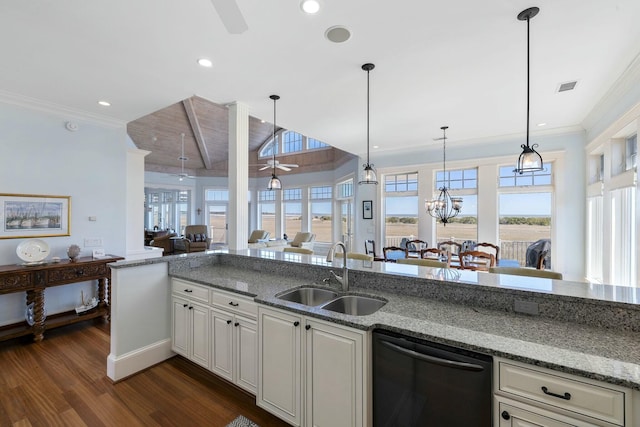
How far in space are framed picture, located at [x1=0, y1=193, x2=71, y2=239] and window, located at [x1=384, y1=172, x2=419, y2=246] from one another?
608 cm

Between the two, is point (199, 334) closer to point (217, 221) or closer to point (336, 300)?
point (336, 300)

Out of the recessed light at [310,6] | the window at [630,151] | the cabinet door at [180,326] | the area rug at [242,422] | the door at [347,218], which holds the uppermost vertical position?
the recessed light at [310,6]

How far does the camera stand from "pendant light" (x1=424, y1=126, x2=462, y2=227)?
5.63 metres

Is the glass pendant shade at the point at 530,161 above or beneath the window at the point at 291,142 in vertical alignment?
beneath

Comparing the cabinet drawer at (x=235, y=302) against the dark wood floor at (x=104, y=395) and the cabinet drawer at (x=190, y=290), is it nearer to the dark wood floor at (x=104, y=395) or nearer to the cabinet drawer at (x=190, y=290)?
the cabinet drawer at (x=190, y=290)

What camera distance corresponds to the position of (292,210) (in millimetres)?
10367

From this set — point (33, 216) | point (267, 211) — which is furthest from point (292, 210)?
point (33, 216)

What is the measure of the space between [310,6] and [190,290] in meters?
2.58

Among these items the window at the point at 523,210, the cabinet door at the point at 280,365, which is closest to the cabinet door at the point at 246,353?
the cabinet door at the point at 280,365

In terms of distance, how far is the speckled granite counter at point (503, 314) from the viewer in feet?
3.92

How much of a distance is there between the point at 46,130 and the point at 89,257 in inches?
70.4

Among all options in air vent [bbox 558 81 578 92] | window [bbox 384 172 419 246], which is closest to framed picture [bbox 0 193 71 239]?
window [bbox 384 172 419 246]

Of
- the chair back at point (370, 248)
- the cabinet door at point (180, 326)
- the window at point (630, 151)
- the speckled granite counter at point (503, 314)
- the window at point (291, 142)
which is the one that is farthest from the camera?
the window at point (291, 142)

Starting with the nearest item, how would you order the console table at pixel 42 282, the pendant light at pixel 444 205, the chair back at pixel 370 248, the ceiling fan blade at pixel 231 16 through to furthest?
the ceiling fan blade at pixel 231 16
the console table at pixel 42 282
the pendant light at pixel 444 205
the chair back at pixel 370 248
